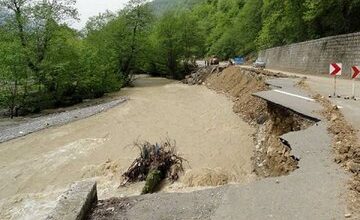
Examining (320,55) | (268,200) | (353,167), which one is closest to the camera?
(268,200)

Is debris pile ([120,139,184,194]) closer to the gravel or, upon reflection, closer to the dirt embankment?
the dirt embankment

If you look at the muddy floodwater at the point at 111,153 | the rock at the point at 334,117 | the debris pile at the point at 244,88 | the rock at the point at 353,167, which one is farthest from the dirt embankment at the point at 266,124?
the rock at the point at 353,167

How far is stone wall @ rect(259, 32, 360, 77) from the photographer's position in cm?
2767

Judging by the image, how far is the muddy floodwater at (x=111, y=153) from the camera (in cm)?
1102

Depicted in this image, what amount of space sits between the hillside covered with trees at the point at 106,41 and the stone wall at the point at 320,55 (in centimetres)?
A: 276

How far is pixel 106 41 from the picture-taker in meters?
50.8

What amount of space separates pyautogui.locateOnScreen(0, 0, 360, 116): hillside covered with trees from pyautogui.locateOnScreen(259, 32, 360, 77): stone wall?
2763 mm

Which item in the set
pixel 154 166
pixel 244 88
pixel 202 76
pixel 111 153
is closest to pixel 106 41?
pixel 202 76

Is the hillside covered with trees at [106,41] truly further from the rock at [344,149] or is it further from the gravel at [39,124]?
the rock at [344,149]

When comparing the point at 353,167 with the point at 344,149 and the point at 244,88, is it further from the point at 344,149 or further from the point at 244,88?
the point at 244,88

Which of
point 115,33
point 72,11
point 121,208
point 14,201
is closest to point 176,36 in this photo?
point 115,33

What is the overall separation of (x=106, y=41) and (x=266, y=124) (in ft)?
122

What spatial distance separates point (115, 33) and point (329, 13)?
84.1ft

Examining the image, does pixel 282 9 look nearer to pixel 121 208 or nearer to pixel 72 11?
pixel 72 11
